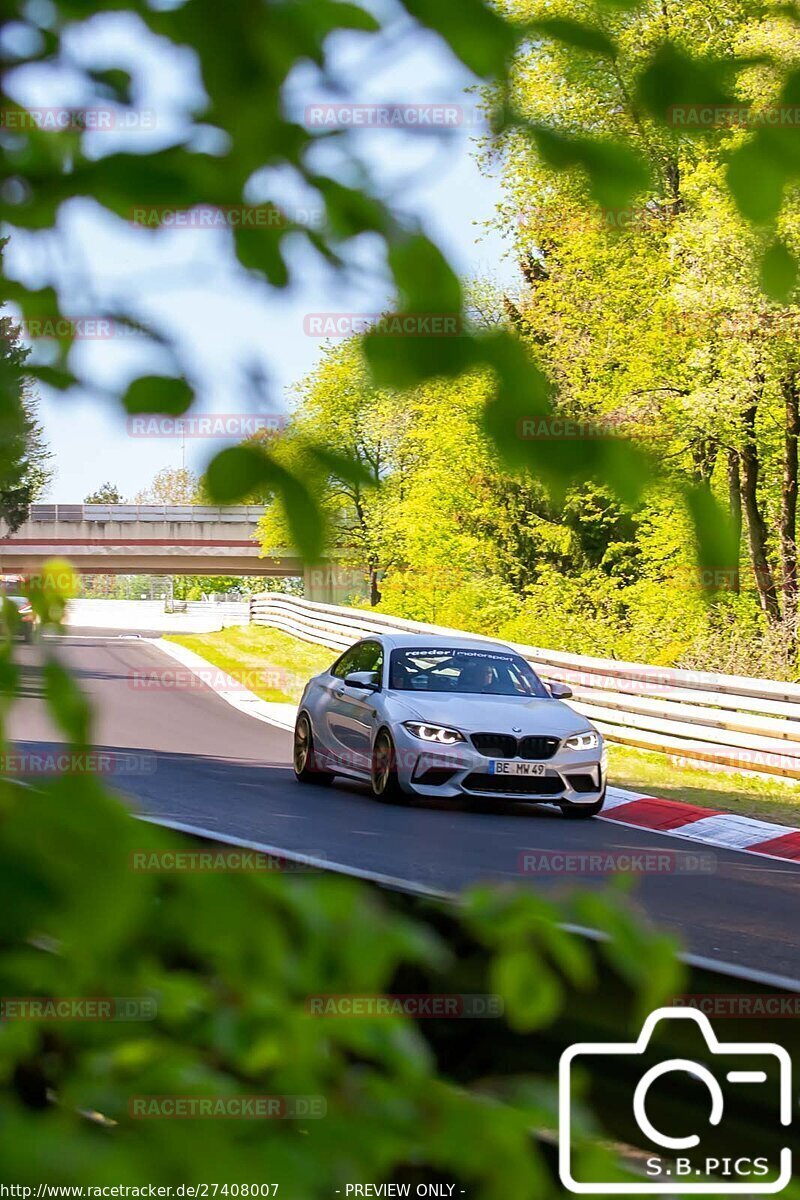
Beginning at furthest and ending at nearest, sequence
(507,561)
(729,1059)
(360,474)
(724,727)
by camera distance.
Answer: (507,561), (724,727), (729,1059), (360,474)

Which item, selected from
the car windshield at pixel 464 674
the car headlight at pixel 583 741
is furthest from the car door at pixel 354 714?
the car headlight at pixel 583 741

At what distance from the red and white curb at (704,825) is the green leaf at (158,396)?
10.9 meters


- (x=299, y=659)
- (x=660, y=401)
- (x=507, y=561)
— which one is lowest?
(x=299, y=659)

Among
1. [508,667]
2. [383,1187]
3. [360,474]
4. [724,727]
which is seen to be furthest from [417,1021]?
[724,727]

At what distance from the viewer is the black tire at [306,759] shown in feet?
48.7

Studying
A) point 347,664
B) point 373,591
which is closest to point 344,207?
point 347,664

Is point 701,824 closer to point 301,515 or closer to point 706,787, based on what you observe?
point 706,787

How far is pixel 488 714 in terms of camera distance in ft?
42.8

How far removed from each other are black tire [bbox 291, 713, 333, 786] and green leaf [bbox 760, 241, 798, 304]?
44.0ft

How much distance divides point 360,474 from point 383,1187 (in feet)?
2.88

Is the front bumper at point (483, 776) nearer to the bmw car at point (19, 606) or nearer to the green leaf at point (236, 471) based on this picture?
the bmw car at point (19, 606)

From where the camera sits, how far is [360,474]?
1.30m

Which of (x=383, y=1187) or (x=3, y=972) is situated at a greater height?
(x=3, y=972)

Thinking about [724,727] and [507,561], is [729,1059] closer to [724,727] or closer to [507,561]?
[724,727]
